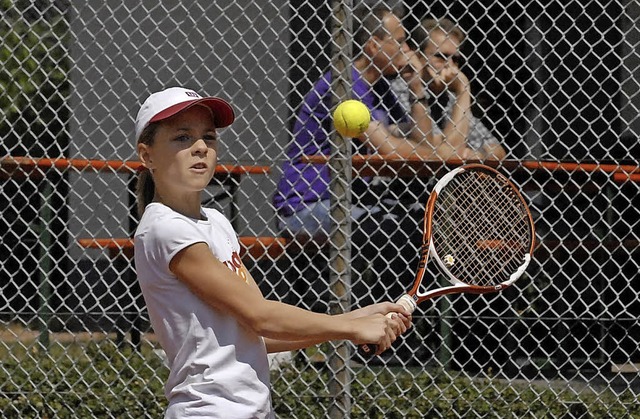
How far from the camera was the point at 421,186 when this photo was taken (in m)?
5.41

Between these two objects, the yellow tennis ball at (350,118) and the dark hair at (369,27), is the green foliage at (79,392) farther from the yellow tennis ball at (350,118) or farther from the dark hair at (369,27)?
the dark hair at (369,27)

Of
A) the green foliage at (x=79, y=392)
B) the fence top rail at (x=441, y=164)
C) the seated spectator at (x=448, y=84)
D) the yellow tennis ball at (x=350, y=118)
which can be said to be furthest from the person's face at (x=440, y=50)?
the green foliage at (x=79, y=392)

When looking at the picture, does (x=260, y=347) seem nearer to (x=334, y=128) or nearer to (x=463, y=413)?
(x=334, y=128)

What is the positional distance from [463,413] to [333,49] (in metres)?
1.65

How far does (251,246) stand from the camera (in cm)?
510

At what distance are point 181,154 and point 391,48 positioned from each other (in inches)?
92.2

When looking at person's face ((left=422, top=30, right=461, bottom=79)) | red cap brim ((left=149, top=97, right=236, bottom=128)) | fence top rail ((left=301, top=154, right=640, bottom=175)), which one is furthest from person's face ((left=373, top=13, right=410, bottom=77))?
red cap brim ((left=149, top=97, right=236, bottom=128))

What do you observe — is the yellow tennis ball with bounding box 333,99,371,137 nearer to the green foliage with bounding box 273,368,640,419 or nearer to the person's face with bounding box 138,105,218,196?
the green foliage with bounding box 273,368,640,419

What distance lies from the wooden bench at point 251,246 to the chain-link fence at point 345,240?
0.9 inches

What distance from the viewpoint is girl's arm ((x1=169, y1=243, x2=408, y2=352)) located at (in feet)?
8.75

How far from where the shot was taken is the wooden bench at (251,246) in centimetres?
514

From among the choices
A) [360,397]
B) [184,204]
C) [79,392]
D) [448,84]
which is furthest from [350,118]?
[79,392]

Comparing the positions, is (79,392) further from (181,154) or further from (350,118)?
(181,154)

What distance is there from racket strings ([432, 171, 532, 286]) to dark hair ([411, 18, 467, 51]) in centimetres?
129
